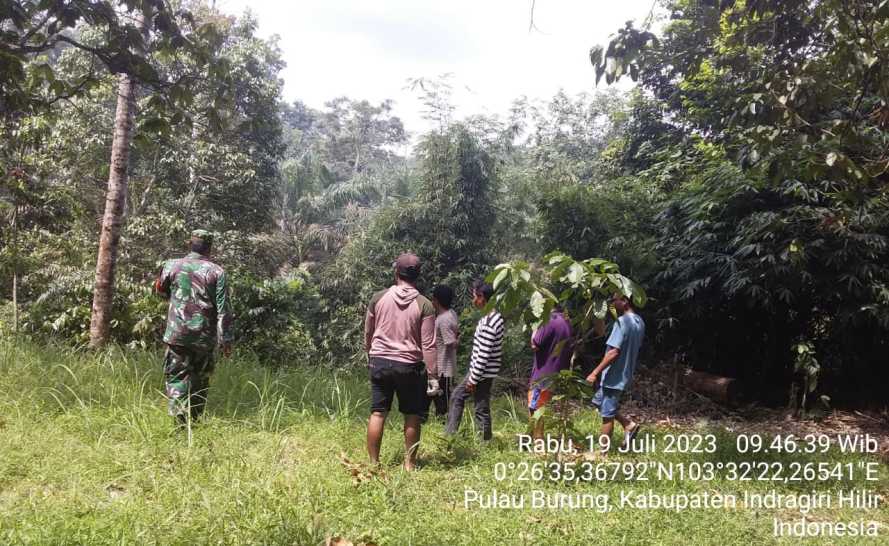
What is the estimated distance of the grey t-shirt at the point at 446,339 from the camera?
5.54 m

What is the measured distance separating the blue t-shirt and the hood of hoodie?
1748 millimetres

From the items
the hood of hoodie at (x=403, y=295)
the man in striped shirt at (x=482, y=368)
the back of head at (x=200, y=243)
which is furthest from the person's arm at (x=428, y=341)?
the back of head at (x=200, y=243)

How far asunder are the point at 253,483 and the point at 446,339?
234cm

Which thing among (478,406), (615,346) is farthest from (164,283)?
(615,346)

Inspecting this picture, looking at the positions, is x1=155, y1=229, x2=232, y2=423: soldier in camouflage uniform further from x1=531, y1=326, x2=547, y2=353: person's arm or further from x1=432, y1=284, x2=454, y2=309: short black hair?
x1=531, y1=326, x2=547, y2=353: person's arm

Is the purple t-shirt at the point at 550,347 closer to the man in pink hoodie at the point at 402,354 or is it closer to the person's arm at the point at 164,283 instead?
the man in pink hoodie at the point at 402,354

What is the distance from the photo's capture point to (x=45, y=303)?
8594 millimetres

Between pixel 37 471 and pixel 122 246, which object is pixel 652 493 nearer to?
pixel 37 471

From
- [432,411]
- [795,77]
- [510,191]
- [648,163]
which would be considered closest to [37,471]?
[432,411]

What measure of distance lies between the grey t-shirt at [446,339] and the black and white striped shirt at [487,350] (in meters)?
0.41

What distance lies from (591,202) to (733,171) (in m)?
2.09

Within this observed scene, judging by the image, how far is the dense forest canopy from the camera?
186 inches

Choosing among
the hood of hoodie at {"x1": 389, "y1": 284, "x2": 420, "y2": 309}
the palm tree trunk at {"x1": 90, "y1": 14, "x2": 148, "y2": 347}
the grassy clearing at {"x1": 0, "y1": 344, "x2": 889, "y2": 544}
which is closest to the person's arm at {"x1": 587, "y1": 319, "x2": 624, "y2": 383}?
the grassy clearing at {"x1": 0, "y1": 344, "x2": 889, "y2": 544}

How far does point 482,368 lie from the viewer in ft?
16.7
